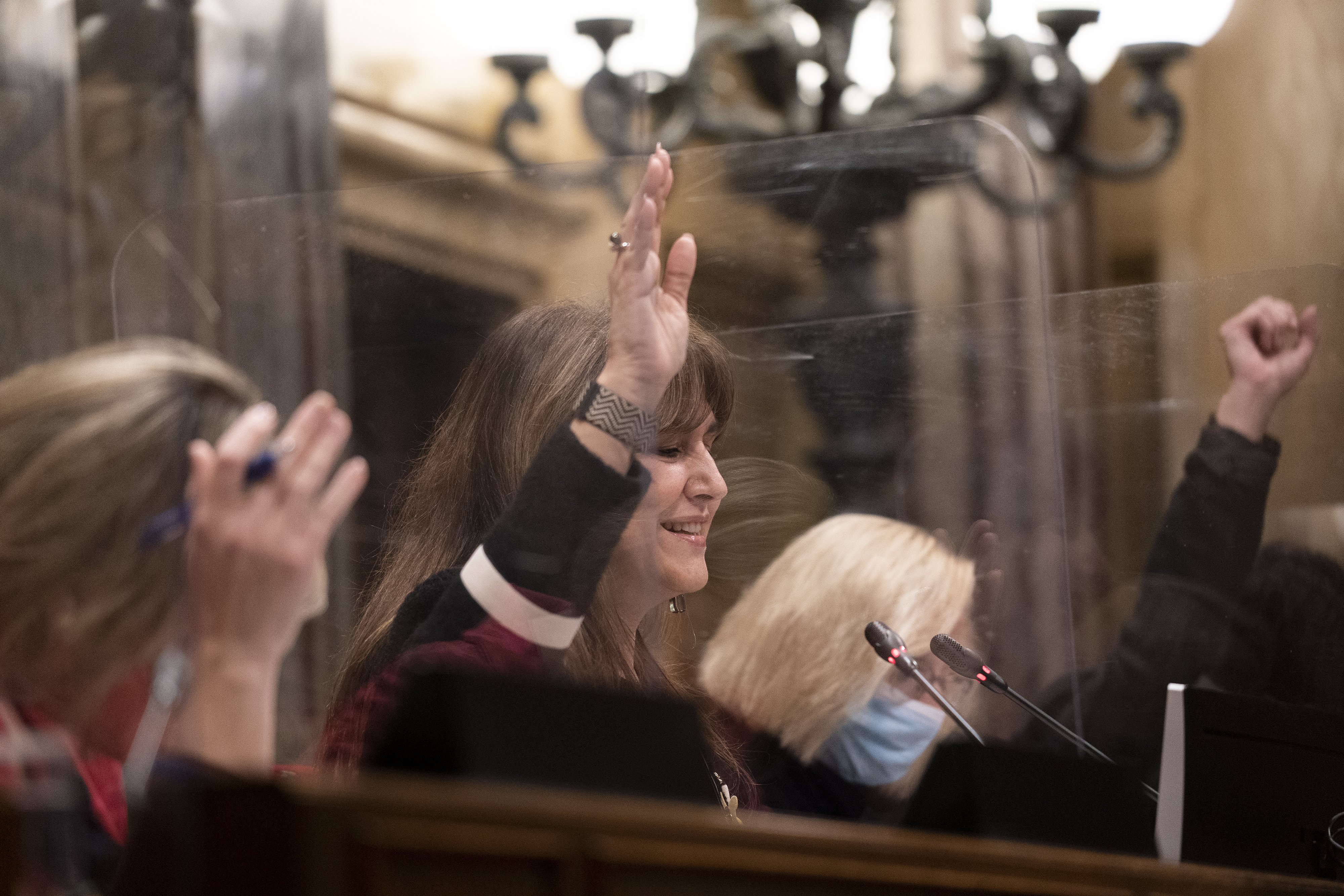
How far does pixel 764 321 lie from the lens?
2.04 meters

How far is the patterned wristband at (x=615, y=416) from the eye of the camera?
121 cm

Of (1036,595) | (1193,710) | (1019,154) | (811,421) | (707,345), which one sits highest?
(1019,154)

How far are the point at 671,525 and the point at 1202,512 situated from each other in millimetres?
890

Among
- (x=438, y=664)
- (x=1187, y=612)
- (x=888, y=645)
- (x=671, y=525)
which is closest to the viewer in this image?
(x=438, y=664)

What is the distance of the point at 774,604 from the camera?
6.59 ft

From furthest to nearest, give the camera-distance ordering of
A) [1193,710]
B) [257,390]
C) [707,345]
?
1. [707,345]
2. [1193,710]
3. [257,390]

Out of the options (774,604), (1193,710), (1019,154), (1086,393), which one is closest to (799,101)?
(1019,154)

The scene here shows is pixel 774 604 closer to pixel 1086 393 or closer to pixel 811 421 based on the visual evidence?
pixel 811 421

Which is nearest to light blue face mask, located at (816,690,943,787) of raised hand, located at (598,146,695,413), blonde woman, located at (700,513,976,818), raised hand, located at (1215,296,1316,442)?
blonde woman, located at (700,513,976,818)

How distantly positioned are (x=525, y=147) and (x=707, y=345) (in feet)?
1.71

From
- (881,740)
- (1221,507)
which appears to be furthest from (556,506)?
(1221,507)

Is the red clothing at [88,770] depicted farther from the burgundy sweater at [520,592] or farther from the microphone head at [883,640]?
the microphone head at [883,640]

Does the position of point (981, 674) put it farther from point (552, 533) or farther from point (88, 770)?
point (88, 770)

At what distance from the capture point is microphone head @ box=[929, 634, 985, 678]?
1.60 meters
